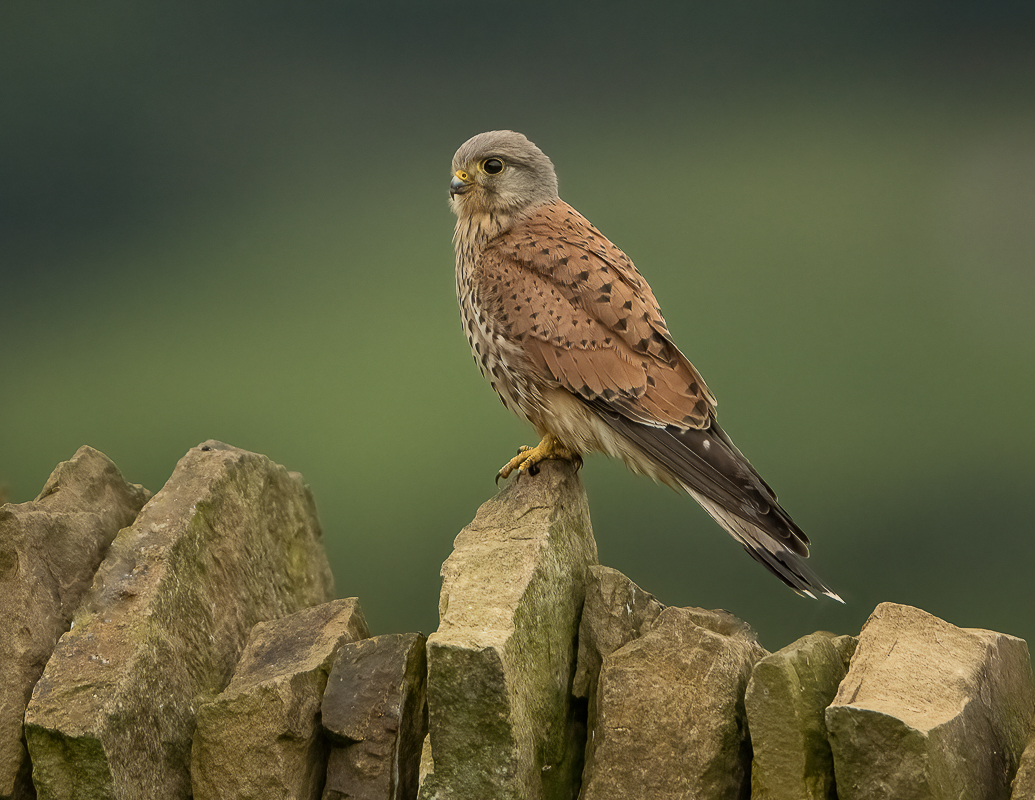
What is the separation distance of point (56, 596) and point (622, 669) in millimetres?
1288

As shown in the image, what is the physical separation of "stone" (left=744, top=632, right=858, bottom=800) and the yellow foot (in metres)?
0.88

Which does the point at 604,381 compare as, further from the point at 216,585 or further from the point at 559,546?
the point at 216,585

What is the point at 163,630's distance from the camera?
6.89ft

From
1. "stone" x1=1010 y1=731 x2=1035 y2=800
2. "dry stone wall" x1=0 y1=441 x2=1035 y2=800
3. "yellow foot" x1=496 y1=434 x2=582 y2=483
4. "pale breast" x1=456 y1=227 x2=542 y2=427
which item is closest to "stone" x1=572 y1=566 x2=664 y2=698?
"dry stone wall" x1=0 y1=441 x2=1035 y2=800

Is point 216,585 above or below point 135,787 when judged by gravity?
above

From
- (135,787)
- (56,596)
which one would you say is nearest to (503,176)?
(56,596)

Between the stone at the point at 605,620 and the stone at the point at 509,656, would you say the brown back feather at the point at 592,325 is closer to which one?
the stone at the point at 509,656

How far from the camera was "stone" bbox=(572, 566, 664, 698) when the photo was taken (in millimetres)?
2154

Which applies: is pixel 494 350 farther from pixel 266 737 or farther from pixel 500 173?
pixel 266 737

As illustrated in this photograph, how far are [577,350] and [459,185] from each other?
592 millimetres

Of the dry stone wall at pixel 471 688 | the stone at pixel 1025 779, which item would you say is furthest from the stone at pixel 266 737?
the stone at pixel 1025 779

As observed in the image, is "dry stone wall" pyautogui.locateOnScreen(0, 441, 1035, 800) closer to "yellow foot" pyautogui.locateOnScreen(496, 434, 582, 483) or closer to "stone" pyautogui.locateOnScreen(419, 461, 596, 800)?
"stone" pyautogui.locateOnScreen(419, 461, 596, 800)

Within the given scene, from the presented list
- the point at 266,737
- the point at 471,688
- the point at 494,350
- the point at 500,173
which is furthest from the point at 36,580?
the point at 500,173

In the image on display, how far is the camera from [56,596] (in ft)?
7.20
